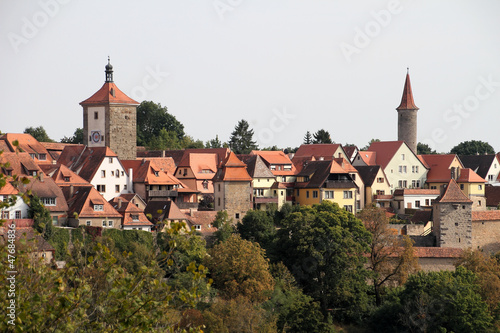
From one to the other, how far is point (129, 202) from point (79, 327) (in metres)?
38.7

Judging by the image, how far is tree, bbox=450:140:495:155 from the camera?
4596 inches

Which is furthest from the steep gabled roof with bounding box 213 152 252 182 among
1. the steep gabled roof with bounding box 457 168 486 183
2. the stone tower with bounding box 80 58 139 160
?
the steep gabled roof with bounding box 457 168 486 183

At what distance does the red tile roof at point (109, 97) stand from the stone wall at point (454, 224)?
2562cm

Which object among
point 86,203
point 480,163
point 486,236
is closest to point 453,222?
point 486,236

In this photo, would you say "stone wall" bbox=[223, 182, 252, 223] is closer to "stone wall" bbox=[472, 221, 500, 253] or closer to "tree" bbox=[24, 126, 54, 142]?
"stone wall" bbox=[472, 221, 500, 253]

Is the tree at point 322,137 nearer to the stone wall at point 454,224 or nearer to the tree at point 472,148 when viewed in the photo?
the tree at point 472,148

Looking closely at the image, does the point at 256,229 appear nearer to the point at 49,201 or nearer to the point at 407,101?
the point at 49,201

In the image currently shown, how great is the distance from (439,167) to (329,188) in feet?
59.7

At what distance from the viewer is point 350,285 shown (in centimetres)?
4684

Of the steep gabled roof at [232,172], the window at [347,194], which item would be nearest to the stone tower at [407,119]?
the window at [347,194]

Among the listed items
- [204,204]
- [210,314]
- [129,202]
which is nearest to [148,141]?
[204,204]

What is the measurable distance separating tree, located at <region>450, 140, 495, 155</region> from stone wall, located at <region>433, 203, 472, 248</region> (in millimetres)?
63317

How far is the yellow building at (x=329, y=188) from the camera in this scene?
63.7 meters

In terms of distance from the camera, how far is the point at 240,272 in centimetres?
4488
